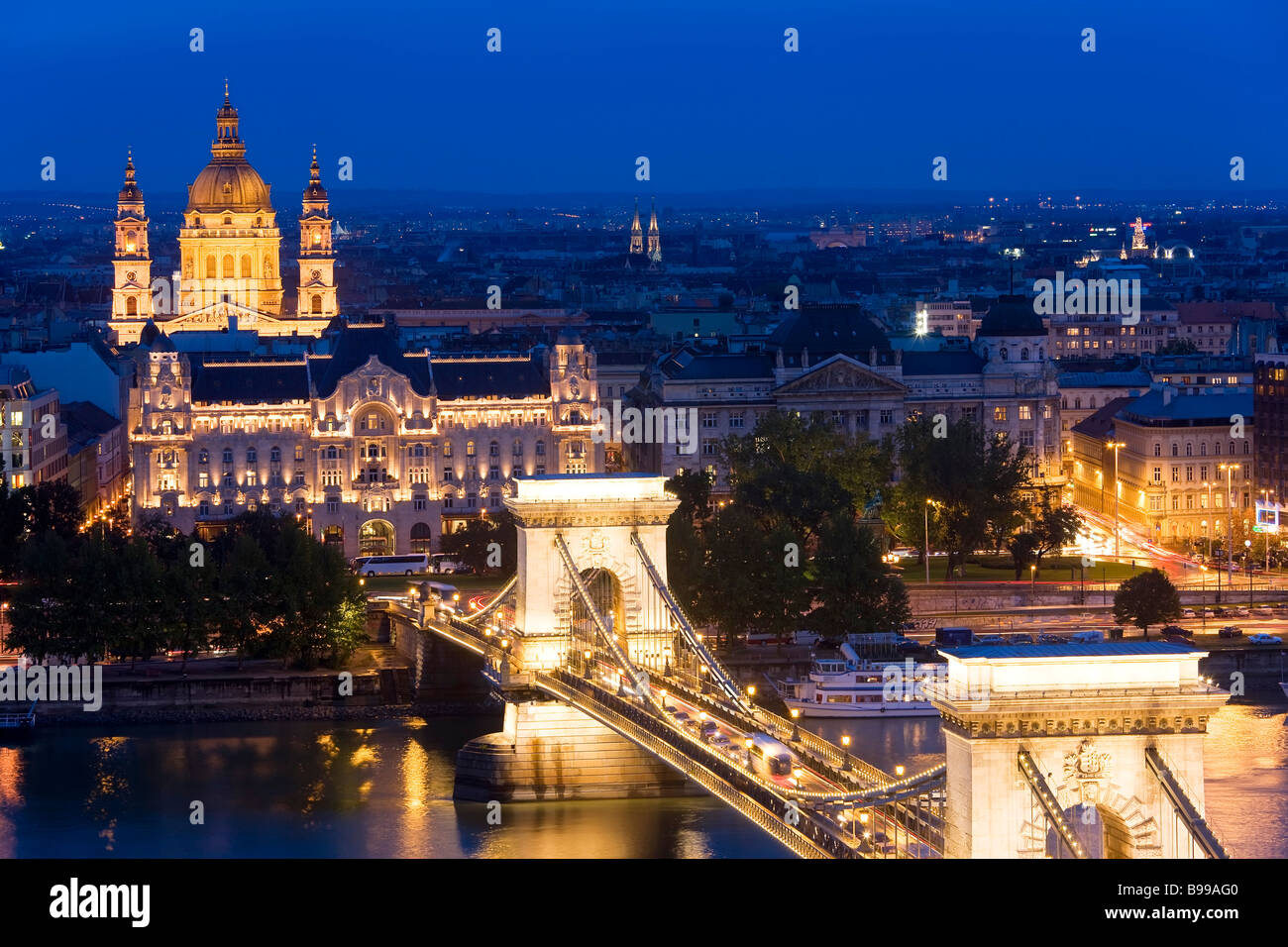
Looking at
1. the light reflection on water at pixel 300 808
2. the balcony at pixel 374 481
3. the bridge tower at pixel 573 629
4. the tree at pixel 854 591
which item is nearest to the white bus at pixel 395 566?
the balcony at pixel 374 481

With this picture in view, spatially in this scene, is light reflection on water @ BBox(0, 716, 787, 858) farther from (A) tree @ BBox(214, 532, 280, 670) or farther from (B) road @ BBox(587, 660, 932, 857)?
(A) tree @ BBox(214, 532, 280, 670)

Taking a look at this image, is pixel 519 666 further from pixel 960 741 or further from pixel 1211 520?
pixel 1211 520

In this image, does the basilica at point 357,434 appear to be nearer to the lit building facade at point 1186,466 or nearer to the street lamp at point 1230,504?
the lit building facade at point 1186,466

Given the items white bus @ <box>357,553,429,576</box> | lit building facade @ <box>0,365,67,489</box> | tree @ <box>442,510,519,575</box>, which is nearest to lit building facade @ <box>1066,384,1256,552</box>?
tree @ <box>442,510,519,575</box>

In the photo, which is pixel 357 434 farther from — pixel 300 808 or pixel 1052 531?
pixel 300 808

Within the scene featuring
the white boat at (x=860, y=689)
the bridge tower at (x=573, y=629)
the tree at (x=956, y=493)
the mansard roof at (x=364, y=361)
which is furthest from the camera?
the mansard roof at (x=364, y=361)

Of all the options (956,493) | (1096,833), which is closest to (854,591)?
(956,493)
